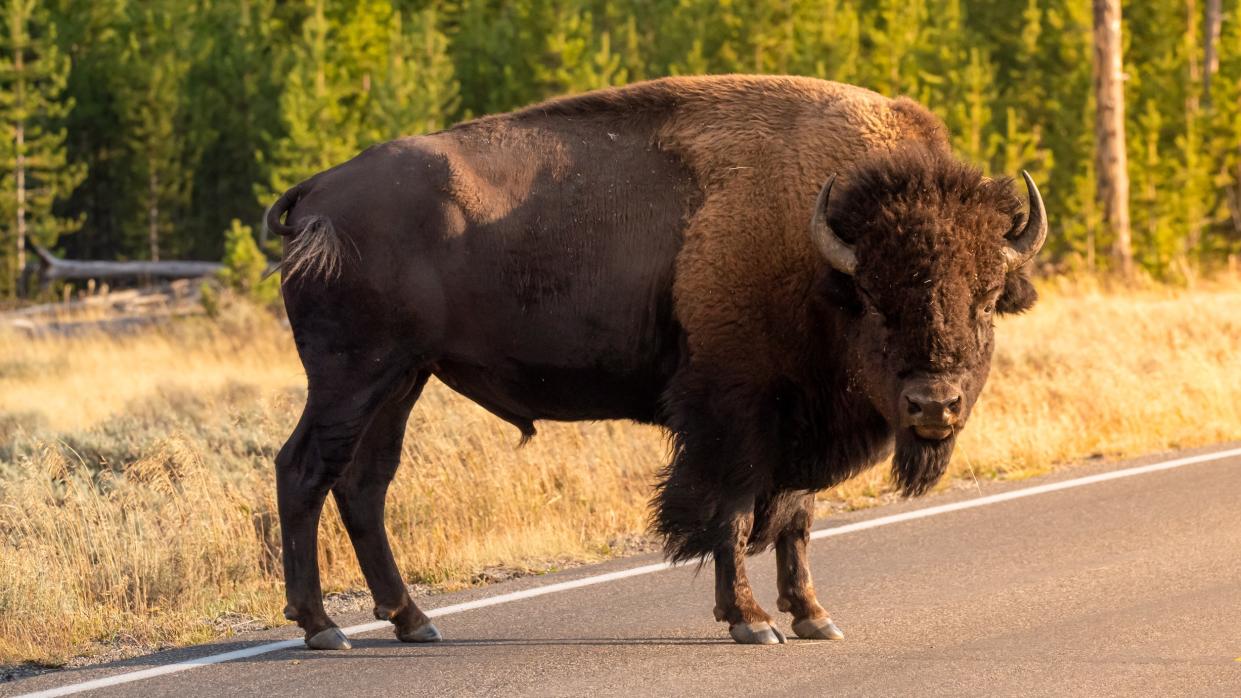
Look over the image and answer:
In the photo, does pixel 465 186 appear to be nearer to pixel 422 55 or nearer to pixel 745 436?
pixel 745 436

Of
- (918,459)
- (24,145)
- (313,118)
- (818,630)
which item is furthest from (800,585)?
(24,145)

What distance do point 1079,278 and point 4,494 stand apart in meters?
17.2

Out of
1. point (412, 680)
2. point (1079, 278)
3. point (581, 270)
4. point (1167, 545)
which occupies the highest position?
point (581, 270)

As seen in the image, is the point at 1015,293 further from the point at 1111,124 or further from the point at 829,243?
the point at 1111,124

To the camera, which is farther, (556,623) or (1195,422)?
(1195,422)

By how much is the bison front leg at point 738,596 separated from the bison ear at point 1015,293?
1297mm

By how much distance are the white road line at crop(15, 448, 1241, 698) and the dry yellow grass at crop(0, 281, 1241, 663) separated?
467 mm

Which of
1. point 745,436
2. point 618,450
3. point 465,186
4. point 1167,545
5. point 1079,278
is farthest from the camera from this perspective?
point 1079,278

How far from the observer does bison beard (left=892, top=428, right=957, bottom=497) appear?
19.4ft

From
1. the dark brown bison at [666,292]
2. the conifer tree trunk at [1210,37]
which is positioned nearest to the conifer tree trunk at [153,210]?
the conifer tree trunk at [1210,37]

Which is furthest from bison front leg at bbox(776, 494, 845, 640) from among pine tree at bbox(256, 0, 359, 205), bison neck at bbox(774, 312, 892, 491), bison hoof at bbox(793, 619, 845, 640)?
pine tree at bbox(256, 0, 359, 205)

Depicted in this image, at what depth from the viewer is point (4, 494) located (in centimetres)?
902

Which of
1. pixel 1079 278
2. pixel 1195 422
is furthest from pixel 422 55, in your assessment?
pixel 1195 422

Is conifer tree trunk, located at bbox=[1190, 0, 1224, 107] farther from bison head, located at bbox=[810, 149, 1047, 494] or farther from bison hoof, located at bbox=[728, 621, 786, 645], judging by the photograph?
bison hoof, located at bbox=[728, 621, 786, 645]
